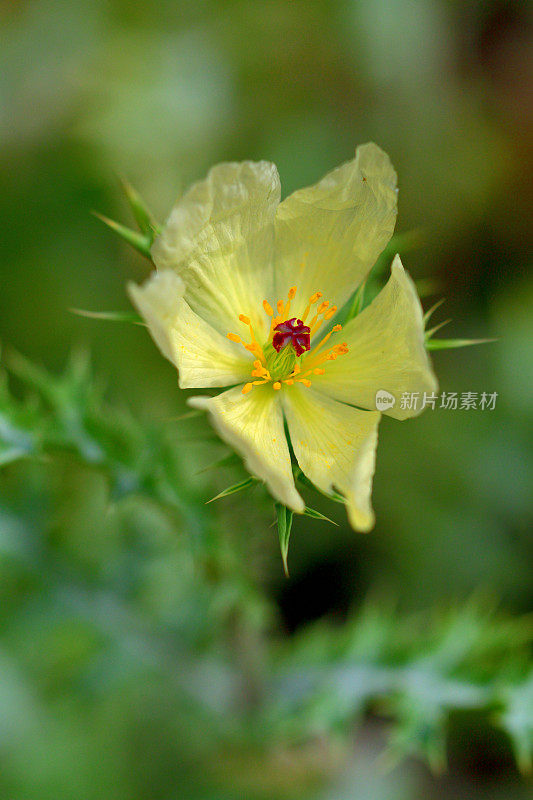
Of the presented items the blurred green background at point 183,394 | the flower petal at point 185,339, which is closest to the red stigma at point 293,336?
the flower petal at point 185,339

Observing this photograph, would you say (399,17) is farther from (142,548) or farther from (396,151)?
(142,548)

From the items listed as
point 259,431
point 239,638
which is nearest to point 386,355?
point 259,431

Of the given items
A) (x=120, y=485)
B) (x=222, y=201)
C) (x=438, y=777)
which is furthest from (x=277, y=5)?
(x=438, y=777)

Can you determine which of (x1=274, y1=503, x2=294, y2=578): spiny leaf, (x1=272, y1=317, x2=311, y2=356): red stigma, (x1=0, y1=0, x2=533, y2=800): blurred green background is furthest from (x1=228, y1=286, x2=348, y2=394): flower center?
(x1=0, y1=0, x2=533, y2=800): blurred green background

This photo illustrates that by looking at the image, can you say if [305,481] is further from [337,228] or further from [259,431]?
[337,228]

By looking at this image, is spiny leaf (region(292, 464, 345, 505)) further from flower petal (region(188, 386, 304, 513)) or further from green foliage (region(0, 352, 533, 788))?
green foliage (region(0, 352, 533, 788))

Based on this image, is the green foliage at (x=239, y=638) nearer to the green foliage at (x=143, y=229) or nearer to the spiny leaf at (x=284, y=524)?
the spiny leaf at (x=284, y=524)

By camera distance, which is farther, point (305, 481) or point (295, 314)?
point (295, 314)

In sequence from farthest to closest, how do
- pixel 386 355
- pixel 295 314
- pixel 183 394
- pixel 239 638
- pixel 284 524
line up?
pixel 183 394, pixel 239 638, pixel 295 314, pixel 386 355, pixel 284 524
